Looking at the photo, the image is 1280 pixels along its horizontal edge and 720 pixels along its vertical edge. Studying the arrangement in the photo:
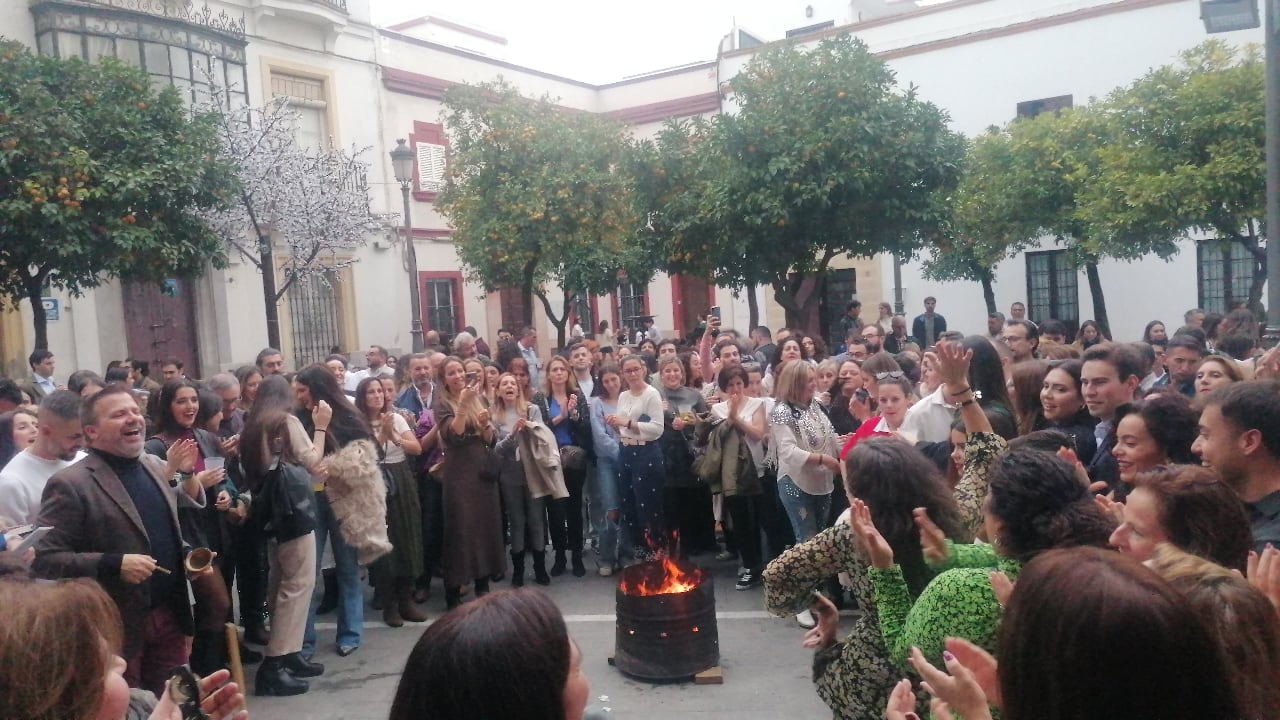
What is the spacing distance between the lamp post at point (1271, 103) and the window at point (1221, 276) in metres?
13.7

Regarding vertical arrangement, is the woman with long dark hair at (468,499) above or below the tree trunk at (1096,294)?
below

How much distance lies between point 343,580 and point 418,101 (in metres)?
18.5

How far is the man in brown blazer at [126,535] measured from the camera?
405 centimetres

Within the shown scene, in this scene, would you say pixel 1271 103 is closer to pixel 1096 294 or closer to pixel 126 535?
pixel 126 535

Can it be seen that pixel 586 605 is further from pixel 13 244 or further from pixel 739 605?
pixel 13 244

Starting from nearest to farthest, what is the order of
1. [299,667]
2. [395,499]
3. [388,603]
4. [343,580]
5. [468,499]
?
[299,667], [343,580], [395,499], [388,603], [468,499]

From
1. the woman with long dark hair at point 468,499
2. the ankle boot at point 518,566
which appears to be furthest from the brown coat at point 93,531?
the ankle boot at point 518,566

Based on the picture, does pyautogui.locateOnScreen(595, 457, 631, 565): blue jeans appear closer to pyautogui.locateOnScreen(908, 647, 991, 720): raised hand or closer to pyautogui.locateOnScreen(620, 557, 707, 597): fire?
pyautogui.locateOnScreen(620, 557, 707, 597): fire

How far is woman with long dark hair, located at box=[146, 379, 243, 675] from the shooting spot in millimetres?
5125

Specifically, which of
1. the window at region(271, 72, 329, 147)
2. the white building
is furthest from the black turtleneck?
the window at region(271, 72, 329, 147)

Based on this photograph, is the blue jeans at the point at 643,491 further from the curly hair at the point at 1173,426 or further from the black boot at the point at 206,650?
the curly hair at the point at 1173,426

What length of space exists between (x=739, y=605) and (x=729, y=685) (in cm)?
150

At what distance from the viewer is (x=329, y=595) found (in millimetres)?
7586

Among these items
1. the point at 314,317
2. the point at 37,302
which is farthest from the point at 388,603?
the point at 314,317
